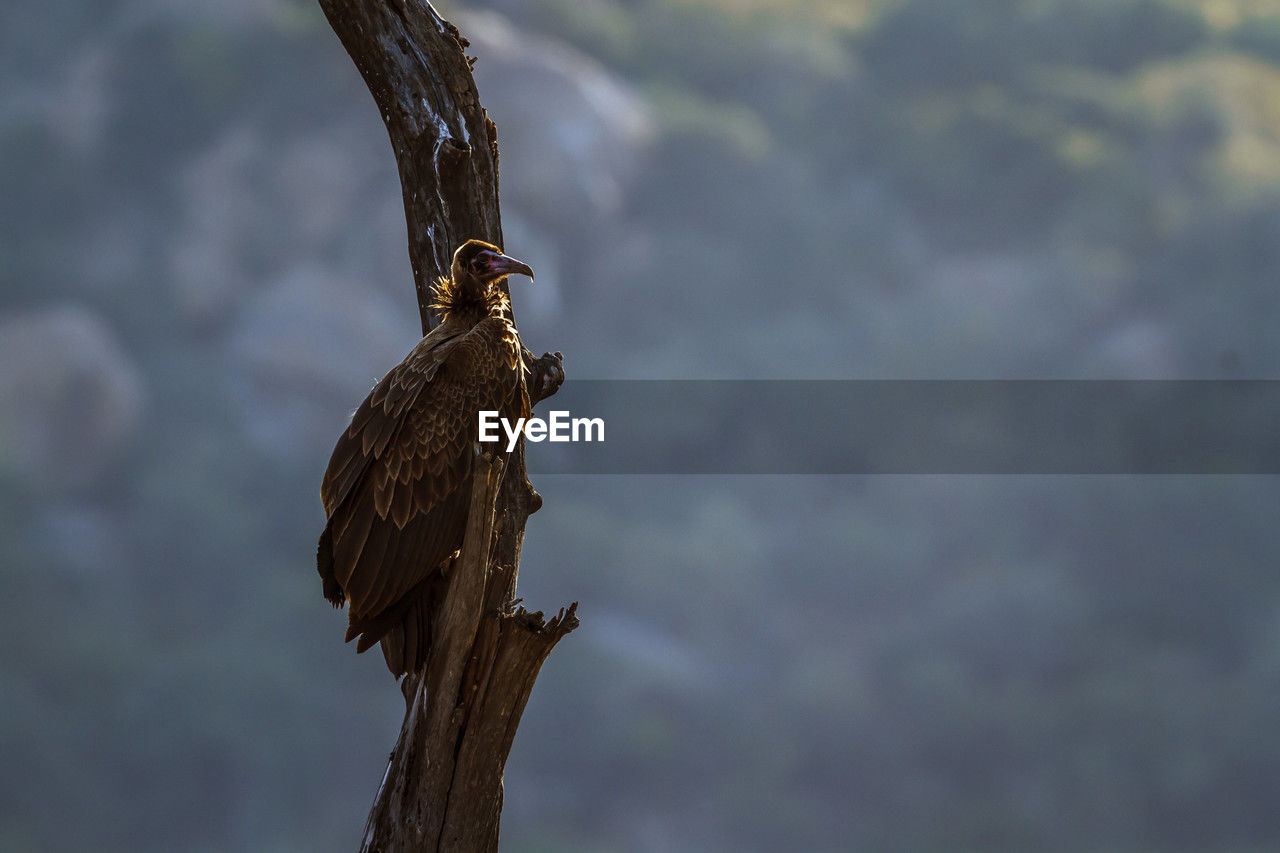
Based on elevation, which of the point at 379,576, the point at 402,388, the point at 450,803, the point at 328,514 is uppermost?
the point at 402,388

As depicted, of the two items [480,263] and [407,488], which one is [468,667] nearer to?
[407,488]

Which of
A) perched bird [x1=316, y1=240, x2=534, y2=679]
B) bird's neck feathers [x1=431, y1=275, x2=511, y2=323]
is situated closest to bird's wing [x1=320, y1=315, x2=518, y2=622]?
perched bird [x1=316, y1=240, x2=534, y2=679]

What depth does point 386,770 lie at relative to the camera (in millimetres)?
6926

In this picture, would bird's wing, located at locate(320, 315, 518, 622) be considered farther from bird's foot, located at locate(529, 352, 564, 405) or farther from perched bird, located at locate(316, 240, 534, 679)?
bird's foot, located at locate(529, 352, 564, 405)

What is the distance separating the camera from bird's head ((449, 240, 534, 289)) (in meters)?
7.50

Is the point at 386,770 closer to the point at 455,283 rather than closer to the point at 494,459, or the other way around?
the point at 494,459

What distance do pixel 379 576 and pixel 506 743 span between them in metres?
1.22

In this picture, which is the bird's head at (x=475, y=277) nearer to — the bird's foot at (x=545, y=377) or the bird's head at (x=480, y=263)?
the bird's head at (x=480, y=263)

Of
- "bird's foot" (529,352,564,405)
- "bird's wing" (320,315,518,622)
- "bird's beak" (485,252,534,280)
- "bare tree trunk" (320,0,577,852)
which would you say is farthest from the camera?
"bird's foot" (529,352,564,405)

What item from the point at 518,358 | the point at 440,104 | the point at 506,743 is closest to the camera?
the point at 506,743

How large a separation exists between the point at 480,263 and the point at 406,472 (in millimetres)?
1521

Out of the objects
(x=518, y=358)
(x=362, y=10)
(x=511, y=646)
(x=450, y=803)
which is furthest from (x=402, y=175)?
(x=450, y=803)

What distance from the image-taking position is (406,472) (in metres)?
6.90

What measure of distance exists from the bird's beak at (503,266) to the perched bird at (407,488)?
1.36ft
